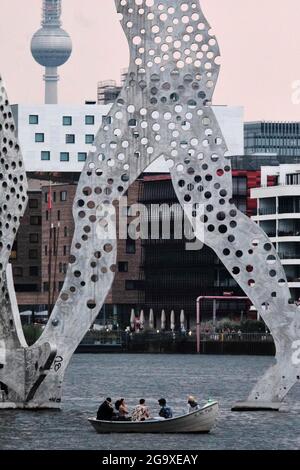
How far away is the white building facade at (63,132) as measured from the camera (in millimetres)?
168000

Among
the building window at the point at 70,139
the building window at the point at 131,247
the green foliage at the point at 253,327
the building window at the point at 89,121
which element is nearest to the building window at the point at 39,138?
the building window at the point at 70,139

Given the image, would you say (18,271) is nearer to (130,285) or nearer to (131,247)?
(130,285)

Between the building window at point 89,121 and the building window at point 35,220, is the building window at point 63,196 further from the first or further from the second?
the building window at point 35,220

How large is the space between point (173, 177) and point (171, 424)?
8.39 meters

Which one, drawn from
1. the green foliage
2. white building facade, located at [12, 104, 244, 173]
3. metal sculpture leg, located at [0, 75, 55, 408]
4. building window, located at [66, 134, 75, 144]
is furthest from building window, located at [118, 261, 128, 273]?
metal sculpture leg, located at [0, 75, 55, 408]

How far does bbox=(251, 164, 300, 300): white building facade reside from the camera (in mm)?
153625

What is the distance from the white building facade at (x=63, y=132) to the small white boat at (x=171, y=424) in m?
107

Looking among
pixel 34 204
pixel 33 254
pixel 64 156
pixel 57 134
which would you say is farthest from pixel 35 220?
pixel 57 134

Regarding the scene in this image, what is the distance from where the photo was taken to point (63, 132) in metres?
169

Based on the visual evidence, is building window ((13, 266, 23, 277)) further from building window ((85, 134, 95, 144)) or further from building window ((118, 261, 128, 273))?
building window ((85, 134, 95, 144))

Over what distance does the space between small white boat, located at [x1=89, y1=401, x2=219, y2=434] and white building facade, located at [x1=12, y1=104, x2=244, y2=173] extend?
10689cm

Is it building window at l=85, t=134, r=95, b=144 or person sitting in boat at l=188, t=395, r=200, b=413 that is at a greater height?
building window at l=85, t=134, r=95, b=144
